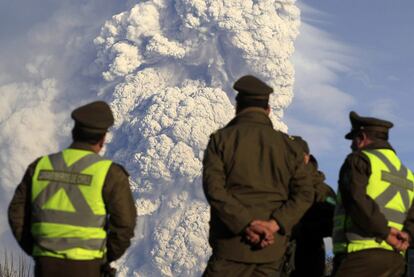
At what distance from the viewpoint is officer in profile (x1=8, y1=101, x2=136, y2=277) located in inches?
198

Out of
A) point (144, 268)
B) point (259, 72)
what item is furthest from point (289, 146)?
point (144, 268)

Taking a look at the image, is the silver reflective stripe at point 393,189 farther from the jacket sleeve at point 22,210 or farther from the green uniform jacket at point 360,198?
the jacket sleeve at point 22,210

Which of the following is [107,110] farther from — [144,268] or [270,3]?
[144,268]

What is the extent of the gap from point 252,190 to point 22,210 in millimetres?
1342

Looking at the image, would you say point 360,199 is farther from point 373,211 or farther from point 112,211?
point 112,211

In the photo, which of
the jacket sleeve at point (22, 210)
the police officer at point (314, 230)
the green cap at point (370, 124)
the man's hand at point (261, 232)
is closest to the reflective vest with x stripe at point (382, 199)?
the green cap at point (370, 124)

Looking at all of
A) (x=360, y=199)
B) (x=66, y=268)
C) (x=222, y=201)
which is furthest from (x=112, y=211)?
(x=360, y=199)

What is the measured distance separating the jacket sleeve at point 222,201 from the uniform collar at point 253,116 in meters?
0.36

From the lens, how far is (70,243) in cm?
501

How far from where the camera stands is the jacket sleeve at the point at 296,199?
5309 millimetres

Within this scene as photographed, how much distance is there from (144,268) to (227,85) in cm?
4753

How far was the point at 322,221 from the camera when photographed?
6578 millimetres

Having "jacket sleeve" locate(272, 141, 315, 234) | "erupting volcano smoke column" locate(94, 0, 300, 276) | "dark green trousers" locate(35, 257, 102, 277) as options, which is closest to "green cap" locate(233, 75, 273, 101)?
"jacket sleeve" locate(272, 141, 315, 234)

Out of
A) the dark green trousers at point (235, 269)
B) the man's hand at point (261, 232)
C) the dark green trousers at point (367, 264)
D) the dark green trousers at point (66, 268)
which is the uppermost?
the man's hand at point (261, 232)
